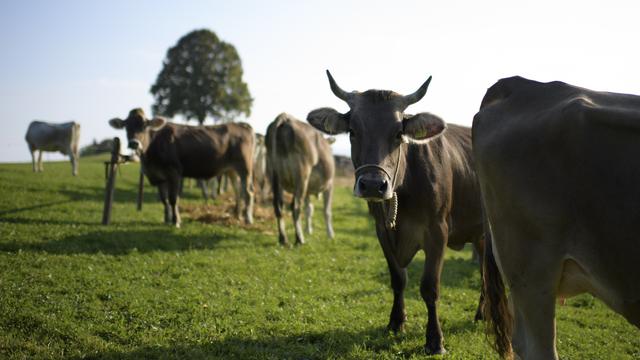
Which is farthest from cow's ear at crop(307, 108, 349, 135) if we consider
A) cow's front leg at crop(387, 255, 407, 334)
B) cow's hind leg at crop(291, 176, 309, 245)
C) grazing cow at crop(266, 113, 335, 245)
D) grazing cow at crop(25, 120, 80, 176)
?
grazing cow at crop(25, 120, 80, 176)

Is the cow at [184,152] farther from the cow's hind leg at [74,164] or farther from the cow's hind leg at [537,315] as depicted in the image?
the cow's hind leg at [537,315]

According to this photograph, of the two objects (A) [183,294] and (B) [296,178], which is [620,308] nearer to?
(A) [183,294]

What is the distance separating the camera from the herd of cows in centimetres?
318

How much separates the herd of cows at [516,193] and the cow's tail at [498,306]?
1 cm

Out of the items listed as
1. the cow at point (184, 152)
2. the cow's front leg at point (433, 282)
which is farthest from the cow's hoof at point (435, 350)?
the cow at point (184, 152)

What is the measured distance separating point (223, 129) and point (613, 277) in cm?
1515

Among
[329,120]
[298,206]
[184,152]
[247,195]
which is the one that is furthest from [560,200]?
[184,152]

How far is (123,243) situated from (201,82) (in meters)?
35.4

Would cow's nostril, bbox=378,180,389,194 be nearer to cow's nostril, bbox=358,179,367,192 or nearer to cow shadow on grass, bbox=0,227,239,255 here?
cow's nostril, bbox=358,179,367,192

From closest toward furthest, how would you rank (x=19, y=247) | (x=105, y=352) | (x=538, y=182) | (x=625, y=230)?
(x=625, y=230), (x=538, y=182), (x=105, y=352), (x=19, y=247)

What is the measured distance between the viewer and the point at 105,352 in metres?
5.39

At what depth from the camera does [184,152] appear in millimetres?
15953

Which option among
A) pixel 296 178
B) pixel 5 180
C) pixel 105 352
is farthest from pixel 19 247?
pixel 5 180

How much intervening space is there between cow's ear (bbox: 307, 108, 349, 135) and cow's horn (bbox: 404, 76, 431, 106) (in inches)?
31.0
